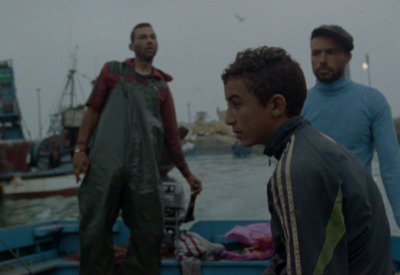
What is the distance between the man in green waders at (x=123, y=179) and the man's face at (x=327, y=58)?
132 cm

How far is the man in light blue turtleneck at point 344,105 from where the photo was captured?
8.13 ft

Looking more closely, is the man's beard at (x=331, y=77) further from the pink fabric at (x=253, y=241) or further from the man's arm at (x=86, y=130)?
the man's arm at (x=86, y=130)

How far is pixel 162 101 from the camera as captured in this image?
3.58 meters

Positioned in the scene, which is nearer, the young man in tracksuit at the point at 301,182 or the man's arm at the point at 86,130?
the young man in tracksuit at the point at 301,182

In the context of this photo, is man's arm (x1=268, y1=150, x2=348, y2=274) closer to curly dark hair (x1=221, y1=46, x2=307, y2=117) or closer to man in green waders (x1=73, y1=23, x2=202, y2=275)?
curly dark hair (x1=221, y1=46, x2=307, y2=117)

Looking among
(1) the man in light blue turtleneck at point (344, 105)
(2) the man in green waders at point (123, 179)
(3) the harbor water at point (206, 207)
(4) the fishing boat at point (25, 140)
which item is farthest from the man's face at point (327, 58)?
(4) the fishing boat at point (25, 140)

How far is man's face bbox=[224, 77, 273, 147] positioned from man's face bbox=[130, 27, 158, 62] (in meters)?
2.19

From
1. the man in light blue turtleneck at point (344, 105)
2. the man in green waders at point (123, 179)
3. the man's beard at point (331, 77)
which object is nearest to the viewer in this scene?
the man in light blue turtleneck at point (344, 105)

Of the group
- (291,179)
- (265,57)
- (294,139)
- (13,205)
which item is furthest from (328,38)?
(13,205)

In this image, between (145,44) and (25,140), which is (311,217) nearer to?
(145,44)

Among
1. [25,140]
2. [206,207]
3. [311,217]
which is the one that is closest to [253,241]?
[311,217]

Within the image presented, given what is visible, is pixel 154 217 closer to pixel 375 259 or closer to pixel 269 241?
pixel 269 241

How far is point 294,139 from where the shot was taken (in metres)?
1.20

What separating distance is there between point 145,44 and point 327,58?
1537 millimetres
